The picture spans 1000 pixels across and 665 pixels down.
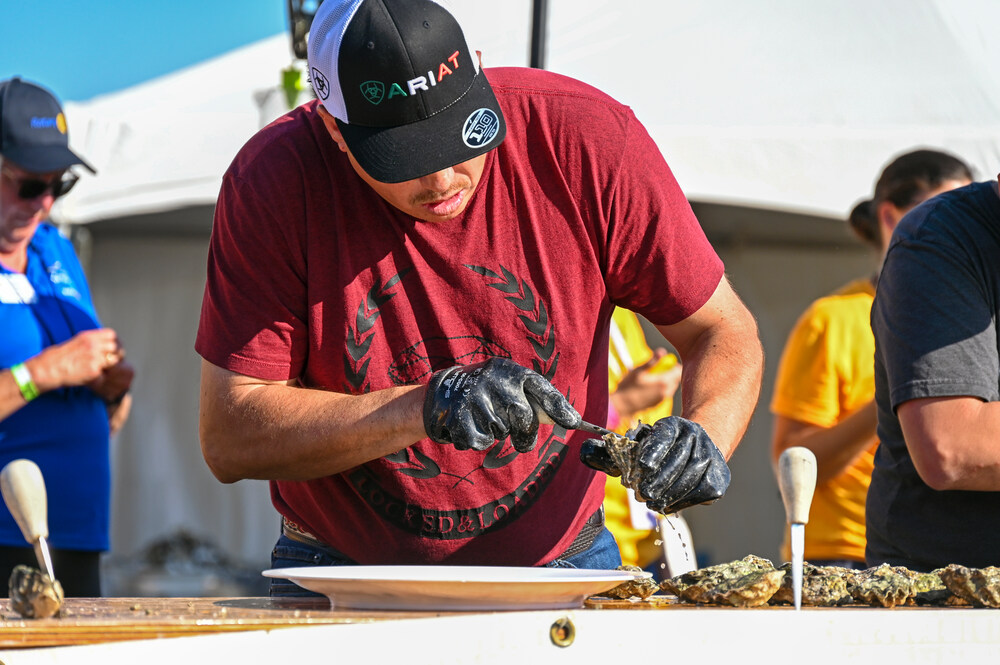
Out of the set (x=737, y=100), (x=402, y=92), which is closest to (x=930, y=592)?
(x=402, y=92)

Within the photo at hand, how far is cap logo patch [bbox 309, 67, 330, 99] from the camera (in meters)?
1.71

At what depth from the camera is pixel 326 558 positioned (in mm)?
1881

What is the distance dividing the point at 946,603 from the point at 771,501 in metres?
4.51

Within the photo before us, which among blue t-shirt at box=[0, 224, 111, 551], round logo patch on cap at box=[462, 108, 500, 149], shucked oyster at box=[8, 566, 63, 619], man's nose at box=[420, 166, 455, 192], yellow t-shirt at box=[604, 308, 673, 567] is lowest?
yellow t-shirt at box=[604, 308, 673, 567]

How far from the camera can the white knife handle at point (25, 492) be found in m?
1.34

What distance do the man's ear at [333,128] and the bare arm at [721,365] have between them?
2.18 ft

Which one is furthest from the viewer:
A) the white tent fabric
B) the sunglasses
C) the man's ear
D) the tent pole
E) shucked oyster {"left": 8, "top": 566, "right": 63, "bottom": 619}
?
the white tent fabric

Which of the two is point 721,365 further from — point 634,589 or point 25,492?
point 25,492

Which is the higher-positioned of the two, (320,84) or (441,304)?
(320,84)

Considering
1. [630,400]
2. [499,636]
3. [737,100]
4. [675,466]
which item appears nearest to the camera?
[499,636]

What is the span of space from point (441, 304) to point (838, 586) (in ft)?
2.46

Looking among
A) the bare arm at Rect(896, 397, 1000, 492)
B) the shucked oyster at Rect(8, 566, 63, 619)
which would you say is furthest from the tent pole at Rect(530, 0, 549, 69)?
the shucked oyster at Rect(8, 566, 63, 619)

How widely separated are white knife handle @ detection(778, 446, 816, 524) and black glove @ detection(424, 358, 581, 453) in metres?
0.28

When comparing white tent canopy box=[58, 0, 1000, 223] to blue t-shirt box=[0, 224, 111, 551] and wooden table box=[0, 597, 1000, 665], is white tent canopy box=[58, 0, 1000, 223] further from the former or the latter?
wooden table box=[0, 597, 1000, 665]
